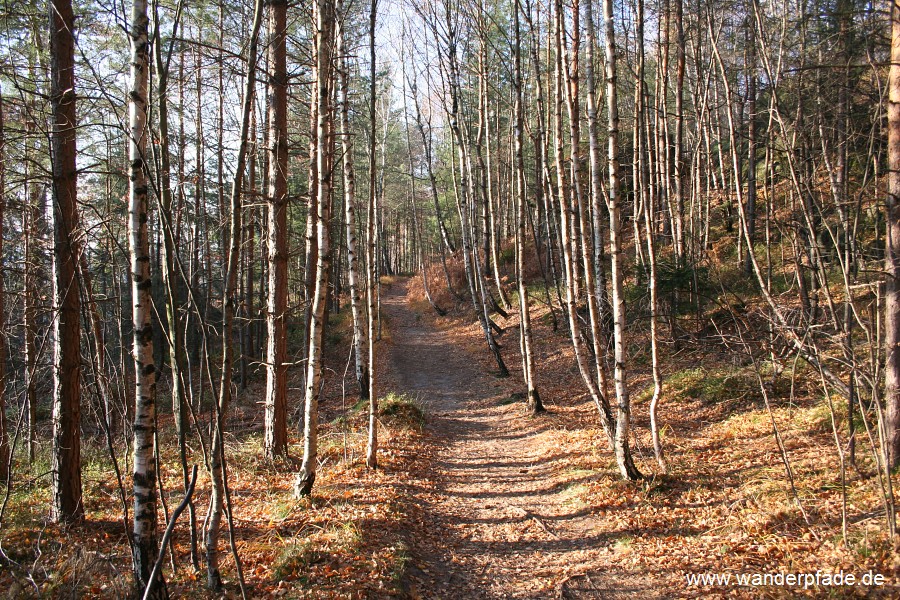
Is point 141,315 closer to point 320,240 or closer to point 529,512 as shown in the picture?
point 320,240

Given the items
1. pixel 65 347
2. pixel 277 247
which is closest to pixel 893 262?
pixel 277 247

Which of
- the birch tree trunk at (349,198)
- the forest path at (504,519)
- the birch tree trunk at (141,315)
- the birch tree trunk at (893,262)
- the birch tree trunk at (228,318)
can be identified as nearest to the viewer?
the birch tree trunk at (141,315)

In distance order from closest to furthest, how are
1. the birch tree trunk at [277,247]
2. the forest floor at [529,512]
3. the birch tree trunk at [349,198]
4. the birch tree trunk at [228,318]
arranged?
1. the birch tree trunk at [228,318]
2. the forest floor at [529,512]
3. the birch tree trunk at [277,247]
4. the birch tree trunk at [349,198]

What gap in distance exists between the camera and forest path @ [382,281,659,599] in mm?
4773

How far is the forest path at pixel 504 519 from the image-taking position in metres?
4.77

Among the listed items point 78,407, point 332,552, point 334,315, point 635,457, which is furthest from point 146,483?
point 334,315

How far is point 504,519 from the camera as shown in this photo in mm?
6152

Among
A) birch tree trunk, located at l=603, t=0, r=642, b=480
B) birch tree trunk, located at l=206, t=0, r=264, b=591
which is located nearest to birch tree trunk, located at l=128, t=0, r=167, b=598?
birch tree trunk, located at l=206, t=0, r=264, b=591

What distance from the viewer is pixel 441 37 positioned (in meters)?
13.6

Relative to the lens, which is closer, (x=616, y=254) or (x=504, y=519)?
(x=616, y=254)

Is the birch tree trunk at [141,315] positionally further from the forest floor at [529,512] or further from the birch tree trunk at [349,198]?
the birch tree trunk at [349,198]

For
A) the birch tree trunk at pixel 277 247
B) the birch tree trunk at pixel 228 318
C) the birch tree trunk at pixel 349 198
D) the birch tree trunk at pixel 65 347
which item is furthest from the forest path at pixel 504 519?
the birch tree trunk at pixel 65 347

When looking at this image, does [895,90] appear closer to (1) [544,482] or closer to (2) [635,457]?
(2) [635,457]

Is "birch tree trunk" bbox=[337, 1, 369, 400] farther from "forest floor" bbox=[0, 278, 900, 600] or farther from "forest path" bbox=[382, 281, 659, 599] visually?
"forest path" bbox=[382, 281, 659, 599]
